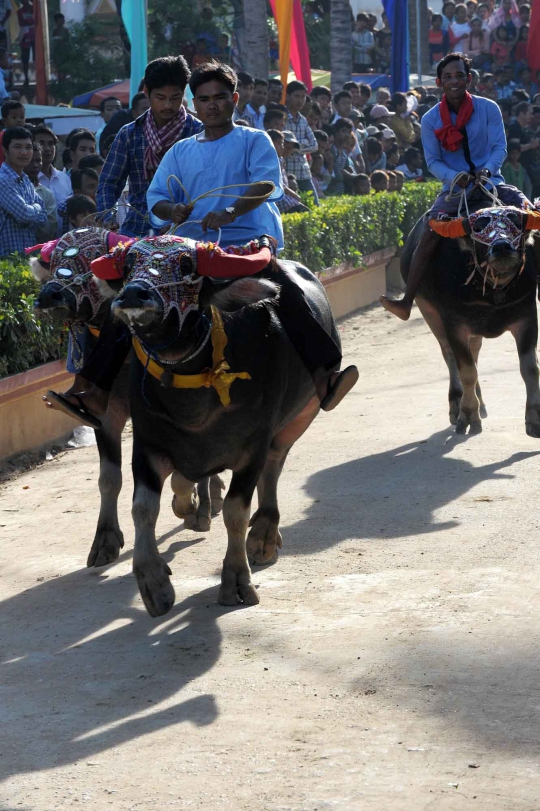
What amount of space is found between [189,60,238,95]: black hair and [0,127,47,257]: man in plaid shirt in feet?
13.1

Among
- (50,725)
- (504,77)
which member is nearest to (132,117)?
(50,725)

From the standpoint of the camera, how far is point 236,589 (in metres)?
5.54

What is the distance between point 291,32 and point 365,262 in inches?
195

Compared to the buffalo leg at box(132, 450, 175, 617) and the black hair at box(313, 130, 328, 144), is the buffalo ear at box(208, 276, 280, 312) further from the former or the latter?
the black hair at box(313, 130, 328, 144)

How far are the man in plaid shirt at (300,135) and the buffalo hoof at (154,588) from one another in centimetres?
1002

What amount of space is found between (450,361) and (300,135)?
691 centimetres

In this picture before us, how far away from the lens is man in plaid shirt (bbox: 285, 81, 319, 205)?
1476 centimetres

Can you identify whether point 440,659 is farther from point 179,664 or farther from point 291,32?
point 291,32

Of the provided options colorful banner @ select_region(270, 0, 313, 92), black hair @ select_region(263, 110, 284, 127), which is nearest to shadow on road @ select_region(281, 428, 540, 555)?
black hair @ select_region(263, 110, 284, 127)

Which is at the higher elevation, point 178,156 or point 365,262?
point 178,156

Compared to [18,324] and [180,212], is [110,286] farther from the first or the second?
[18,324]

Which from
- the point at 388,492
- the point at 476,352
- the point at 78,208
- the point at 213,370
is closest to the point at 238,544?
the point at 213,370

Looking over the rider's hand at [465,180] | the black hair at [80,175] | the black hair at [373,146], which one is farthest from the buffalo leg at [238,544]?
the black hair at [373,146]

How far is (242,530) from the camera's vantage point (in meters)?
5.57
